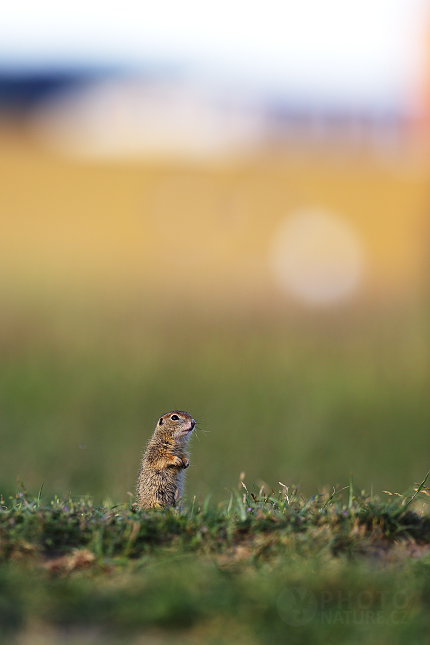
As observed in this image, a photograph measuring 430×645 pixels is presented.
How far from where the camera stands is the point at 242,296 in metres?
22.0

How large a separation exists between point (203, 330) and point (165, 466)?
541 inches

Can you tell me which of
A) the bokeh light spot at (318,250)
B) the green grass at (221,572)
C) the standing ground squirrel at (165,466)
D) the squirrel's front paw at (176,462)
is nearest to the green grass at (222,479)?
the green grass at (221,572)

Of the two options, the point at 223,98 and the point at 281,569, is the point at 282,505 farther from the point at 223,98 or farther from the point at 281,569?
the point at 223,98

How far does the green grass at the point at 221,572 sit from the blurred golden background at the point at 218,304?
4834mm

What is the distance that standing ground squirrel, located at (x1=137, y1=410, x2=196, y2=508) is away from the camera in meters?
6.04

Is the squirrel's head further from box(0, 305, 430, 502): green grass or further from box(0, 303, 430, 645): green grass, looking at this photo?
box(0, 305, 430, 502): green grass

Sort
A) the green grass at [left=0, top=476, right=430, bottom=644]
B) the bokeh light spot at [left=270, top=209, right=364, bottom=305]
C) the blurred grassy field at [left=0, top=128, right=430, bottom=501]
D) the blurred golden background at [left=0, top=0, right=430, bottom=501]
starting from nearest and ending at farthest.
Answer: the green grass at [left=0, top=476, right=430, bottom=644] → the blurred grassy field at [left=0, top=128, right=430, bottom=501] → the blurred golden background at [left=0, top=0, right=430, bottom=501] → the bokeh light spot at [left=270, top=209, right=364, bottom=305]

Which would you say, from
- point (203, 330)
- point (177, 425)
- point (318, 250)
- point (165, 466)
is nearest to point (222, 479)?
point (177, 425)

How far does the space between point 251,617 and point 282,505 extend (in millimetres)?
1465

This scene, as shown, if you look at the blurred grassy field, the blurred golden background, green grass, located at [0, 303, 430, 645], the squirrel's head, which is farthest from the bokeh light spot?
the squirrel's head

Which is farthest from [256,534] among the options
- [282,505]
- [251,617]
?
[251,617]

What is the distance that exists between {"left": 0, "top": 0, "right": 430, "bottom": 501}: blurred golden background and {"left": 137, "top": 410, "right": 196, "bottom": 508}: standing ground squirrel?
3642 millimetres

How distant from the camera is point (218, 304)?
69.7 ft

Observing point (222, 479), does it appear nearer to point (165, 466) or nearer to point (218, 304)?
point (165, 466)
